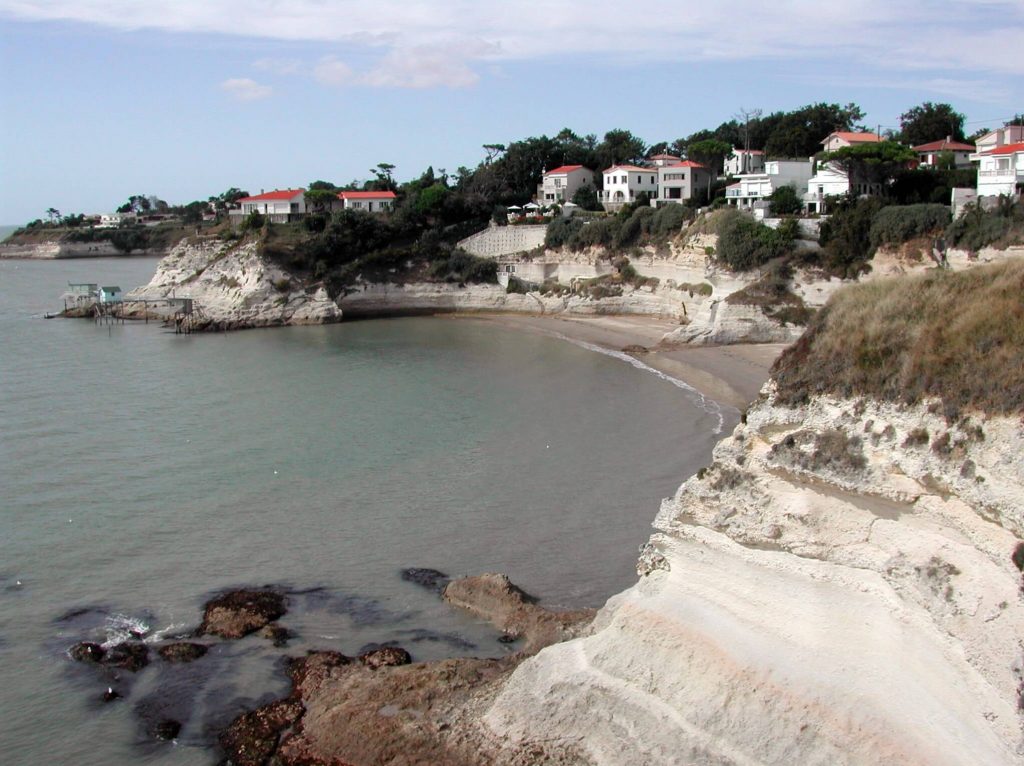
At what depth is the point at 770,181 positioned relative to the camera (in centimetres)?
5031

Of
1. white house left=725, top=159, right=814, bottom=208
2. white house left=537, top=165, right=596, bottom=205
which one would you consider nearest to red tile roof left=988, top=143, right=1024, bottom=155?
white house left=725, top=159, right=814, bottom=208

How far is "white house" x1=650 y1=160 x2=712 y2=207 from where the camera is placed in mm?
59094

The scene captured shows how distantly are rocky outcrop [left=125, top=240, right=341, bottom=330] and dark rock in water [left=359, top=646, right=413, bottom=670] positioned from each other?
1678 inches

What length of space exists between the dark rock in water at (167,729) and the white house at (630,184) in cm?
5287

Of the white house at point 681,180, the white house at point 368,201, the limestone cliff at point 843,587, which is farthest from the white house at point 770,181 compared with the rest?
the limestone cliff at point 843,587

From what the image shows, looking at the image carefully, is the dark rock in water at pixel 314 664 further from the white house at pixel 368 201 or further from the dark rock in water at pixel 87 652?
the white house at pixel 368 201

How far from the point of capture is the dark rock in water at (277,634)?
14.1m

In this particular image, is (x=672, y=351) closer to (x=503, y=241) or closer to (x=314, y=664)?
(x=503, y=241)

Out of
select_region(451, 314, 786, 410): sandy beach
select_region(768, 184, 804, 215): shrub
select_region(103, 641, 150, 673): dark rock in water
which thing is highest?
select_region(768, 184, 804, 215): shrub

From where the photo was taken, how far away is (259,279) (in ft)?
184

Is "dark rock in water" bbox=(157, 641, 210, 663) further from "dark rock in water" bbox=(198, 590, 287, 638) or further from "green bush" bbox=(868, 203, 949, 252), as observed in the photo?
"green bush" bbox=(868, 203, 949, 252)

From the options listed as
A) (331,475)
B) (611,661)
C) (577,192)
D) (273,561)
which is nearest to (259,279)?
(577,192)

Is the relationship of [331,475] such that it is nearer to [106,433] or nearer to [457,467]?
[457,467]

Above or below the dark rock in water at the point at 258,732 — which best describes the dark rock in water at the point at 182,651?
above
